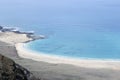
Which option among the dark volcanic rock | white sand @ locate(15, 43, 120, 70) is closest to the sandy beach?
white sand @ locate(15, 43, 120, 70)

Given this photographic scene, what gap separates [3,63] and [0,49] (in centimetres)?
5011

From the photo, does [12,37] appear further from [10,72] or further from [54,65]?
[10,72]

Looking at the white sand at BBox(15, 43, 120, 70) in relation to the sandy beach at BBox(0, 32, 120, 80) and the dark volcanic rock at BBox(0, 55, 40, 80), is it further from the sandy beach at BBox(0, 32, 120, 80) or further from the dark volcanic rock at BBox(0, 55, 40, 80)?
the dark volcanic rock at BBox(0, 55, 40, 80)

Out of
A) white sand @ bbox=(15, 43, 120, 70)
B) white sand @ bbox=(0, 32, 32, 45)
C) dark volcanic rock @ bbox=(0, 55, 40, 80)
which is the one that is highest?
dark volcanic rock @ bbox=(0, 55, 40, 80)

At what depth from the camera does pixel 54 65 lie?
4538cm

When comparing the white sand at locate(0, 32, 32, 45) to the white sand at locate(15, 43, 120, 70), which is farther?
the white sand at locate(0, 32, 32, 45)

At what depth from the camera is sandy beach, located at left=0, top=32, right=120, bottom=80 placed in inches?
1448

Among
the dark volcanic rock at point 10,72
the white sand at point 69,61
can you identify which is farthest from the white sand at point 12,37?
the dark volcanic rock at point 10,72

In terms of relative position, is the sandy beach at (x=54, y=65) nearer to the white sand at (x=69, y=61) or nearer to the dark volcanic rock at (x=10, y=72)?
the white sand at (x=69, y=61)

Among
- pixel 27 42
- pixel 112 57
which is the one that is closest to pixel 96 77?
pixel 112 57

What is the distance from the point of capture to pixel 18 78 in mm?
6500

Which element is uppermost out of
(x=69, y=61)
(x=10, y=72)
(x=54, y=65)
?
(x=10, y=72)

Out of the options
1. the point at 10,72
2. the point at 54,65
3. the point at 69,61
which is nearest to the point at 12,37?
the point at 69,61

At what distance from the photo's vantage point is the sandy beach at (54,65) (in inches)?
1448
